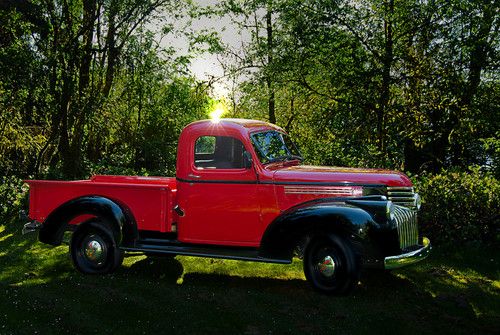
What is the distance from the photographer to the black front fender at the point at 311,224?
624 cm

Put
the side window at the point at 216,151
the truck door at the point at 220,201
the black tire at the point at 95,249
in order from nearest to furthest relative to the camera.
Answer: the truck door at the point at 220,201, the side window at the point at 216,151, the black tire at the point at 95,249

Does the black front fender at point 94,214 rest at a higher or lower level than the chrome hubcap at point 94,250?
higher

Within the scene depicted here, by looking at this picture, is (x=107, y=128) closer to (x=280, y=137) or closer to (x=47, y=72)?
(x=47, y=72)

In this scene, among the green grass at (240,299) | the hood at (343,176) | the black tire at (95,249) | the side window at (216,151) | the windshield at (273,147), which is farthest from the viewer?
the black tire at (95,249)

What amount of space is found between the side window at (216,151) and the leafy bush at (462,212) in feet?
12.4

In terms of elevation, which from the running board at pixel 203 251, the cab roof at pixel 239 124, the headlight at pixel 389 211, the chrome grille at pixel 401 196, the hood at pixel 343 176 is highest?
the cab roof at pixel 239 124

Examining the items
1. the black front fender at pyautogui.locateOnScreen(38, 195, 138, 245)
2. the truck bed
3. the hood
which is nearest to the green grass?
the black front fender at pyautogui.locateOnScreen(38, 195, 138, 245)

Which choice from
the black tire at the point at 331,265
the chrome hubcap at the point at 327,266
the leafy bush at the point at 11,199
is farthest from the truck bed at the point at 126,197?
the leafy bush at the point at 11,199

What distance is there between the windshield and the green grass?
1625 mm

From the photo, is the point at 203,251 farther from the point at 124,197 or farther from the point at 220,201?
the point at 124,197

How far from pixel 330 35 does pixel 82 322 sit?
28.4 feet

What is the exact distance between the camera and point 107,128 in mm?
16828

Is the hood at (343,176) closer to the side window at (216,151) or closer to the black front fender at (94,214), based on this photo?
the side window at (216,151)

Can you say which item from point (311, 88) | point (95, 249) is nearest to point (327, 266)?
point (95, 249)
